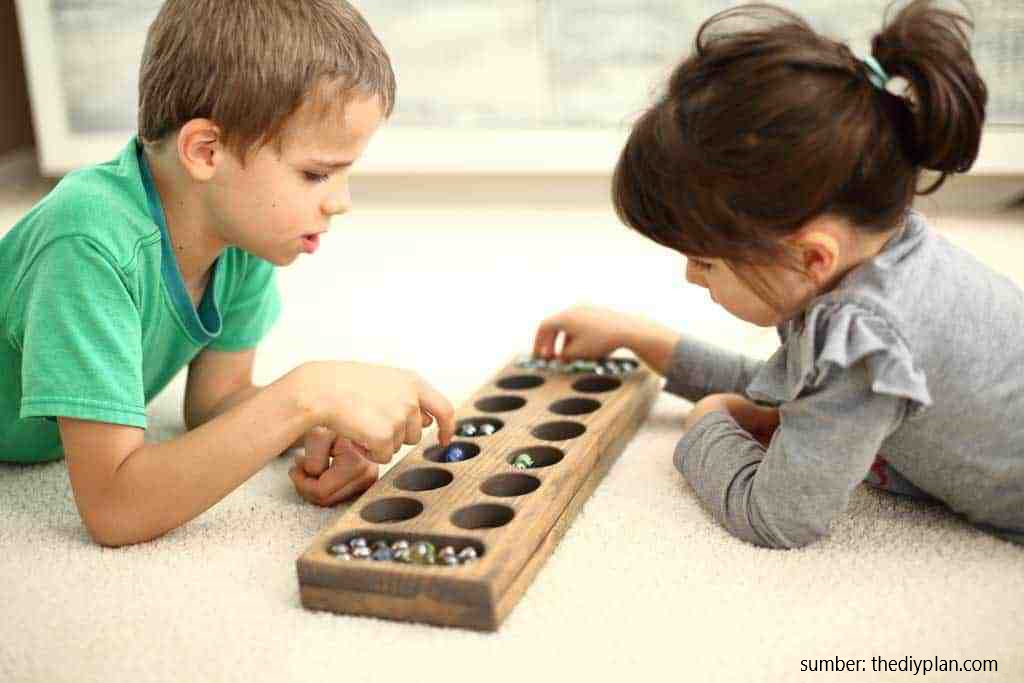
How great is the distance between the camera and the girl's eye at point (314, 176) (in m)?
0.97

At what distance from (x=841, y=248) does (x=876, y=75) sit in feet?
0.40

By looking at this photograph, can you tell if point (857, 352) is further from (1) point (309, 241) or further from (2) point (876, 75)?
(1) point (309, 241)

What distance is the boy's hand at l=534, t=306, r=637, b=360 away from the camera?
3.97ft

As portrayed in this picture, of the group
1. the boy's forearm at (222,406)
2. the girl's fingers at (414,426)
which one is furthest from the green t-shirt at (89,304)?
the girl's fingers at (414,426)

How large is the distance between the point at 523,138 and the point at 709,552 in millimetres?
1227

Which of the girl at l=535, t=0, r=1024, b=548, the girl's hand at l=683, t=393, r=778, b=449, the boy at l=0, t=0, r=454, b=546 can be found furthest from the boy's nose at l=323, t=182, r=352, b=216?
the girl's hand at l=683, t=393, r=778, b=449

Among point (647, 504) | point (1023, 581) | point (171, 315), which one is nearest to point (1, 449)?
point (171, 315)

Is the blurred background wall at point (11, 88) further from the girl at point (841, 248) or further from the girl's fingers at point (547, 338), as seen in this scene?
the girl at point (841, 248)

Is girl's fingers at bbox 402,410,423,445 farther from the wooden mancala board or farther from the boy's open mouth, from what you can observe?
the boy's open mouth

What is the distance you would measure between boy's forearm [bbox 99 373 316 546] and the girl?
0.30m

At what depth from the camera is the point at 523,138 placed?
2023 millimetres

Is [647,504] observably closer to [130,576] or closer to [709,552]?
[709,552]

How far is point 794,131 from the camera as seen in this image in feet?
2.61

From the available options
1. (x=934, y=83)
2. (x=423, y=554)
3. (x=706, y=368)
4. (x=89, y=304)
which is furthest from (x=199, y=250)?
(x=934, y=83)
